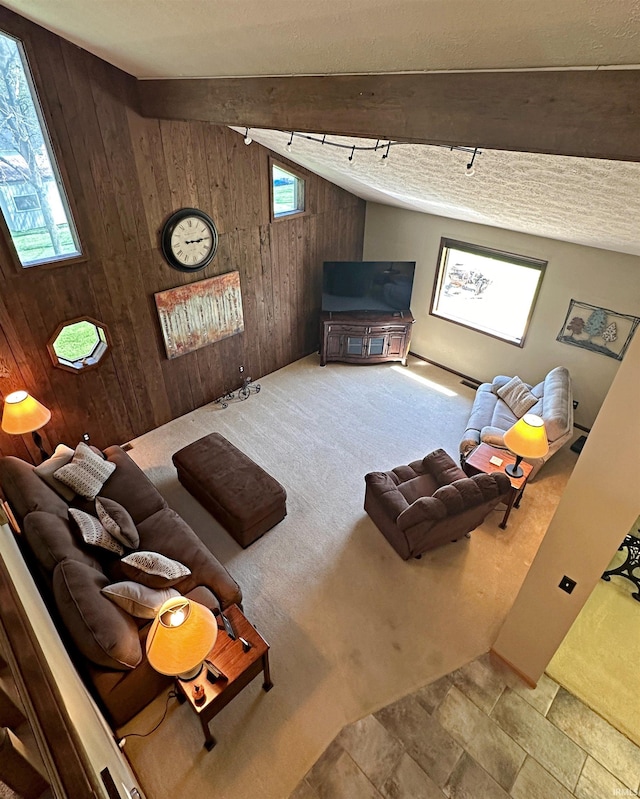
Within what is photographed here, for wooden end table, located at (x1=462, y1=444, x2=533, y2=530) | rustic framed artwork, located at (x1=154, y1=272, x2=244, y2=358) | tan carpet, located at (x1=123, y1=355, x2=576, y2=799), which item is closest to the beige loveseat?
wooden end table, located at (x1=462, y1=444, x2=533, y2=530)

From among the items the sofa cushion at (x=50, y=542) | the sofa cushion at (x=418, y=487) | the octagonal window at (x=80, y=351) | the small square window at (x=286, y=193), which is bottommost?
the sofa cushion at (x=418, y=487)

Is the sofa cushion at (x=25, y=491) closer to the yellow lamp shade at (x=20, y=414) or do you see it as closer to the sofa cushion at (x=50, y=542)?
the sofa cushion at (x=50, y=542)

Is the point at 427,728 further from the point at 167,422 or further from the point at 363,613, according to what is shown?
the point at 167,422

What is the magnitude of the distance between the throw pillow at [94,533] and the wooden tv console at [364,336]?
156 inches

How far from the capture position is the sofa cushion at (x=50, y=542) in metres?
2.66

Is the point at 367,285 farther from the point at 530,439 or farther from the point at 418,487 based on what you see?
the point at 530,439

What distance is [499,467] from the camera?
4152mm

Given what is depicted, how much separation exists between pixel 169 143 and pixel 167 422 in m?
2.98

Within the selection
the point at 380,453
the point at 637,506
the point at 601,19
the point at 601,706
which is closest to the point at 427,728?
the point at 601,706

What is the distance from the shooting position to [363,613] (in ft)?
11.1

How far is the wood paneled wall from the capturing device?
11.6 ft

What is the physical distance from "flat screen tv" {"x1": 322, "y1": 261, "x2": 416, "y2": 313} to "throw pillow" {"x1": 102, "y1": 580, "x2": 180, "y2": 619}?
448cm

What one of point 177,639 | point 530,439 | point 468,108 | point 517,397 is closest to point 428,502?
point 530,439

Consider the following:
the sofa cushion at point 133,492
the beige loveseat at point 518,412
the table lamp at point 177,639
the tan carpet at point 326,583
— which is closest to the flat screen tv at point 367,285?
the tan carpet at point 326,583
